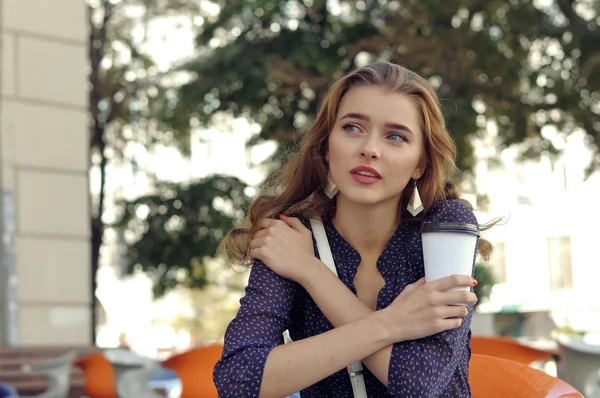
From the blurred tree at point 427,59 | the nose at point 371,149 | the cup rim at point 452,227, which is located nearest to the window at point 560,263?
the blurred tree at point 427,59

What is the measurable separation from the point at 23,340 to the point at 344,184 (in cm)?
714

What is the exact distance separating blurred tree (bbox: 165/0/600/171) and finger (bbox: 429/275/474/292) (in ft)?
27.5

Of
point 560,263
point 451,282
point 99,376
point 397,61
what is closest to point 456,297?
point 451,282

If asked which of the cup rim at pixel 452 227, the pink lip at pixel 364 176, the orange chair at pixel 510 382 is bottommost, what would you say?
the orange chair at pixel 510 382

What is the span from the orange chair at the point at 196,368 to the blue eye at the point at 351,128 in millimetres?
1655

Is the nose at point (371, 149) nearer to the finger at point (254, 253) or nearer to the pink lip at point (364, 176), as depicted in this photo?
the pink lip at point (364, 176)

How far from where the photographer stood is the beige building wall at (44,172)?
8.74 metres

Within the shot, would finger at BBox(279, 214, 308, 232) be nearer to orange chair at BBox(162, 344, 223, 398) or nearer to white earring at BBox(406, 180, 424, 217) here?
white earring at BBox(406, 180, 424, 217)

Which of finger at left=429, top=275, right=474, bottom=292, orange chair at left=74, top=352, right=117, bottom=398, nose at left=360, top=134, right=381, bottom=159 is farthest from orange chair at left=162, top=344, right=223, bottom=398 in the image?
finger at left=429, top=275, right=474, bottom=292

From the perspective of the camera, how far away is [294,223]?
7.36 feet

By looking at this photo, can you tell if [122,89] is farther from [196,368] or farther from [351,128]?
[351,128]

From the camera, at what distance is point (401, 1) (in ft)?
36.8

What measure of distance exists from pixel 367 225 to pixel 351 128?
255mm

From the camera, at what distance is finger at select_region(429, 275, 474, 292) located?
1.88 meters
